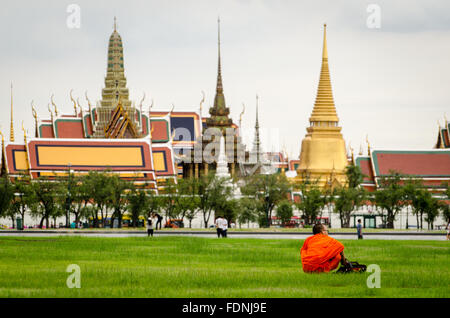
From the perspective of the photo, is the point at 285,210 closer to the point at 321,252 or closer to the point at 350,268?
the point at 350,268

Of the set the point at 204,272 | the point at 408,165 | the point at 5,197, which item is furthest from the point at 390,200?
the point at 204,272

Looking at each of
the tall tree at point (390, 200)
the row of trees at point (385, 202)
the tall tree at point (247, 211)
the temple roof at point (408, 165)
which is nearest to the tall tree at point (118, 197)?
the tall tree at point (247, 211)

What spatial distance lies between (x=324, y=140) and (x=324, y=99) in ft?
13.3

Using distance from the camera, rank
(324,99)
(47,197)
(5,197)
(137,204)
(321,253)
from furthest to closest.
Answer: (324,99), (137,204), (47,197), (5,197), (321,253)

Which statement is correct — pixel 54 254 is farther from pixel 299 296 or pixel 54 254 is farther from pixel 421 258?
pixel 299 296

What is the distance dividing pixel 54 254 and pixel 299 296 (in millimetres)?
11824

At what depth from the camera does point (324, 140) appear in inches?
3716

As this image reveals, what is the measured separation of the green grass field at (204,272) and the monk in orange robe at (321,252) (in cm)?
38

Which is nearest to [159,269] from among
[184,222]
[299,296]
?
[299,296]

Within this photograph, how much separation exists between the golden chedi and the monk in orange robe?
72.5 meters

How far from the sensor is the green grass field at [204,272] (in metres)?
16.6

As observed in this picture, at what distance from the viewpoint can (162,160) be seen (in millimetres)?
82438

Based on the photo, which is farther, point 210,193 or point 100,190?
point 210,193

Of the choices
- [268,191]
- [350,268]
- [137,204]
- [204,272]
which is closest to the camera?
[350,268]
